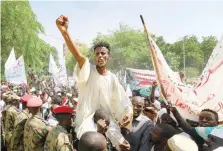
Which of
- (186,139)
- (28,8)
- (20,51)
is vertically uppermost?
(28,8)

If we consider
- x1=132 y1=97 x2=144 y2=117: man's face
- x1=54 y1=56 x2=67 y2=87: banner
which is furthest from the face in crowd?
x1=54 y1=56 x2=67 y2=87: banner

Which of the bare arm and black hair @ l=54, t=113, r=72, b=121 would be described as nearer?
the bare arm

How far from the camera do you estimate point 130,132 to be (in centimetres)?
354

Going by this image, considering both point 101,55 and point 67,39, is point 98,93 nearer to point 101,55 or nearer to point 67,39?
point 101,55

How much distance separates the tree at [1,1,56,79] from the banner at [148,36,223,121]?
78.5ft

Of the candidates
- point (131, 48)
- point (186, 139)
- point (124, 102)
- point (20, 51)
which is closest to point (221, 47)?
point (124, 102)

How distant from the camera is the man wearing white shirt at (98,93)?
3.07 metres

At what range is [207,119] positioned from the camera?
3.18m

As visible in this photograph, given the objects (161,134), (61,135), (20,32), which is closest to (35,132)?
(61,135)

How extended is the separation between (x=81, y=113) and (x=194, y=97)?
1287 millimetres

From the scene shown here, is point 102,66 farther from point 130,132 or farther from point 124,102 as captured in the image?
point 130,132

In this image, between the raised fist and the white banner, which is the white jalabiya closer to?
the raised fist

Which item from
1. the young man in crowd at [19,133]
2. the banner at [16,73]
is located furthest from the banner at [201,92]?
the banner at [16,73]

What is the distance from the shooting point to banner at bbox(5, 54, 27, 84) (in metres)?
11.9
